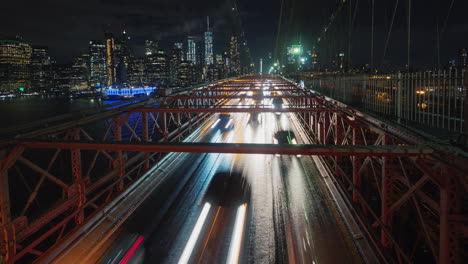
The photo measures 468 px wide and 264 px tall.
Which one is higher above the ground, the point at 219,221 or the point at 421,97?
the point at 421,97

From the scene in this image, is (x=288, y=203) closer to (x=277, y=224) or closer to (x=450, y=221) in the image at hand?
(x=277, y=224)

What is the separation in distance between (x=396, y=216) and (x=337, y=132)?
12.5 feet

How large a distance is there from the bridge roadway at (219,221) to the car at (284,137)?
624cm

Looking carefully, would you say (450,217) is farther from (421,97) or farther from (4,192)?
(4,192)

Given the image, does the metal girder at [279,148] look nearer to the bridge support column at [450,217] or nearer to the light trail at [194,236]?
the bridge support column at [450,217]

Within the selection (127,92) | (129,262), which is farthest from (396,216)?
(127,92)

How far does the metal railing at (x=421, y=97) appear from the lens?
6.84 metres

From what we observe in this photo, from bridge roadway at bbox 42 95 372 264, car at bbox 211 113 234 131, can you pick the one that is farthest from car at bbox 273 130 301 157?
bridge roadway at bbox 42 95 372 264

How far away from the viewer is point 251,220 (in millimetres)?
9773

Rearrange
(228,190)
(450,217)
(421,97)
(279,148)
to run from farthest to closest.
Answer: (228,190)
(421,97)
(279,148)
(450,217)

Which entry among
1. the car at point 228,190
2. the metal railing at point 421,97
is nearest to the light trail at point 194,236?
the car at point 228,190

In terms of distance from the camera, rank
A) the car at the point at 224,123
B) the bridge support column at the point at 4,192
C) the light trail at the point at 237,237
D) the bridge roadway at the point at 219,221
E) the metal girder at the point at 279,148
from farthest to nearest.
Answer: the car at the point at 224,123 < the bridge roadway at the point at 219,221 < the light trail at the point at 237,237 < the bridge support column at the point at 4,192 < the metal girder at the point at 279,148

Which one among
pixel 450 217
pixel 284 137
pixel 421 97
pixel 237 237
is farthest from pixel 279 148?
pixel 284 137

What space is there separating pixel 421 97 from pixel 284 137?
50.3ft
